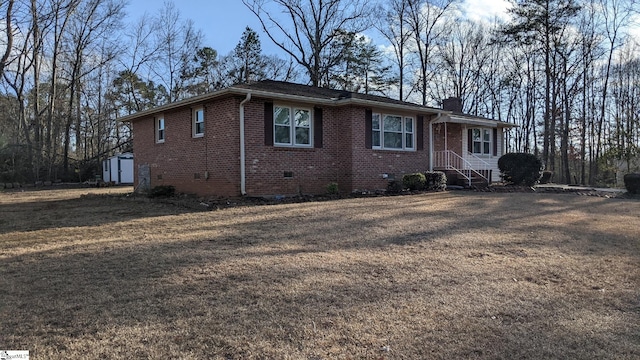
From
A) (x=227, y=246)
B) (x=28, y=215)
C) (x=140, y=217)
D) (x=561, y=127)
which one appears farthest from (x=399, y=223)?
(x=561, y=127)

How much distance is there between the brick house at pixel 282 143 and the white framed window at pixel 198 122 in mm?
33

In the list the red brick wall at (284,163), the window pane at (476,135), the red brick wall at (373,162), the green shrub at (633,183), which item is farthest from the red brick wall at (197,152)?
the green shrub at (633,183)

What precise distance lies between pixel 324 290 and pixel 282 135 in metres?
9.36

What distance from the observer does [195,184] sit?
545 inches

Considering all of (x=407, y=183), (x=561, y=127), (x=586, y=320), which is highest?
(x=561, y=127)

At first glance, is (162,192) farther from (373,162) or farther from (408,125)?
(408,125)

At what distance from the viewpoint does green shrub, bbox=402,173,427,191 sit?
46.9 feet

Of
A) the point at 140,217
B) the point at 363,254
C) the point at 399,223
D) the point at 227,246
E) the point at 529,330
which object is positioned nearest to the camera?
the point at 529,330

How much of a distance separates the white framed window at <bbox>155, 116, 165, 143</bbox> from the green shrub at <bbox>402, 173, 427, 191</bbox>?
29.2ft

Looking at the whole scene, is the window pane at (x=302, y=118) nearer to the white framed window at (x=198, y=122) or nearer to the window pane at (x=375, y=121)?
the window pane at (x=375, y=121)

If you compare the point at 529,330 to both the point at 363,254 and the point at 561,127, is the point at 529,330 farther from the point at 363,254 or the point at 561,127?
the point at 561,127

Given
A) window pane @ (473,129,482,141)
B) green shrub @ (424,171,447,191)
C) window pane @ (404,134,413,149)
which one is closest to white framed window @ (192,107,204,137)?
window pane @ (404,134,413,149)

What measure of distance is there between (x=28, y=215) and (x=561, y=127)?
33.3m

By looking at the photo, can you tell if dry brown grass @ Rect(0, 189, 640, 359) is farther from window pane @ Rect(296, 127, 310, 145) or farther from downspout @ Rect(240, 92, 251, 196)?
window pane @ Rect(296, 127, 310, 145)
